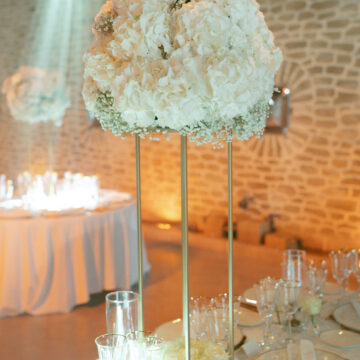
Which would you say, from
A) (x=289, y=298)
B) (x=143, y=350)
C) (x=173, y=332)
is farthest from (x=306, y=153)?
(x=143, y=350)

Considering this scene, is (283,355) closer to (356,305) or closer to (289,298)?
(289,298)

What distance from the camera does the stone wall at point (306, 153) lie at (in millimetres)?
5336

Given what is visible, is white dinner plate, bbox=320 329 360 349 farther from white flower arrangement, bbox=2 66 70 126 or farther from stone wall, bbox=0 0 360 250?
white flower arrangement, bbox=2 66 70 126

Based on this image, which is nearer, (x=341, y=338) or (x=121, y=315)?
(x=121, y=315)

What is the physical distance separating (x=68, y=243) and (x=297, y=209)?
2877 mm

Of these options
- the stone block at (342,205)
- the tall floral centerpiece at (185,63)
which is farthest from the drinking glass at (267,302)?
the stone block at (342,205)

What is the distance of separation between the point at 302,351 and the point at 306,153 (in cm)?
422

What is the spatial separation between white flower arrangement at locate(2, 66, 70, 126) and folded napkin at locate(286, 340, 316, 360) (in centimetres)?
471

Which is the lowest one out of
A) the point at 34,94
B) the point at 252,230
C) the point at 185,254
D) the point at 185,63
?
the point at 252,230

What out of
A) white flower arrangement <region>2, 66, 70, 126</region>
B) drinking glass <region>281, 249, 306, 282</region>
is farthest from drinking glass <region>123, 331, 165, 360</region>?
white flower arrangement <region>2, 66, 70, 126</region>

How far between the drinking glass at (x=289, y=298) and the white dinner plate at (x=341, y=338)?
14cm

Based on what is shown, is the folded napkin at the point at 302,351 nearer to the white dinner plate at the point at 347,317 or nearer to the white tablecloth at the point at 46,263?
the white dinner plate at the point at 347,317

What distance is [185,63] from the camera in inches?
48.2

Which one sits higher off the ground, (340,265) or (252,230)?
(340,265)
